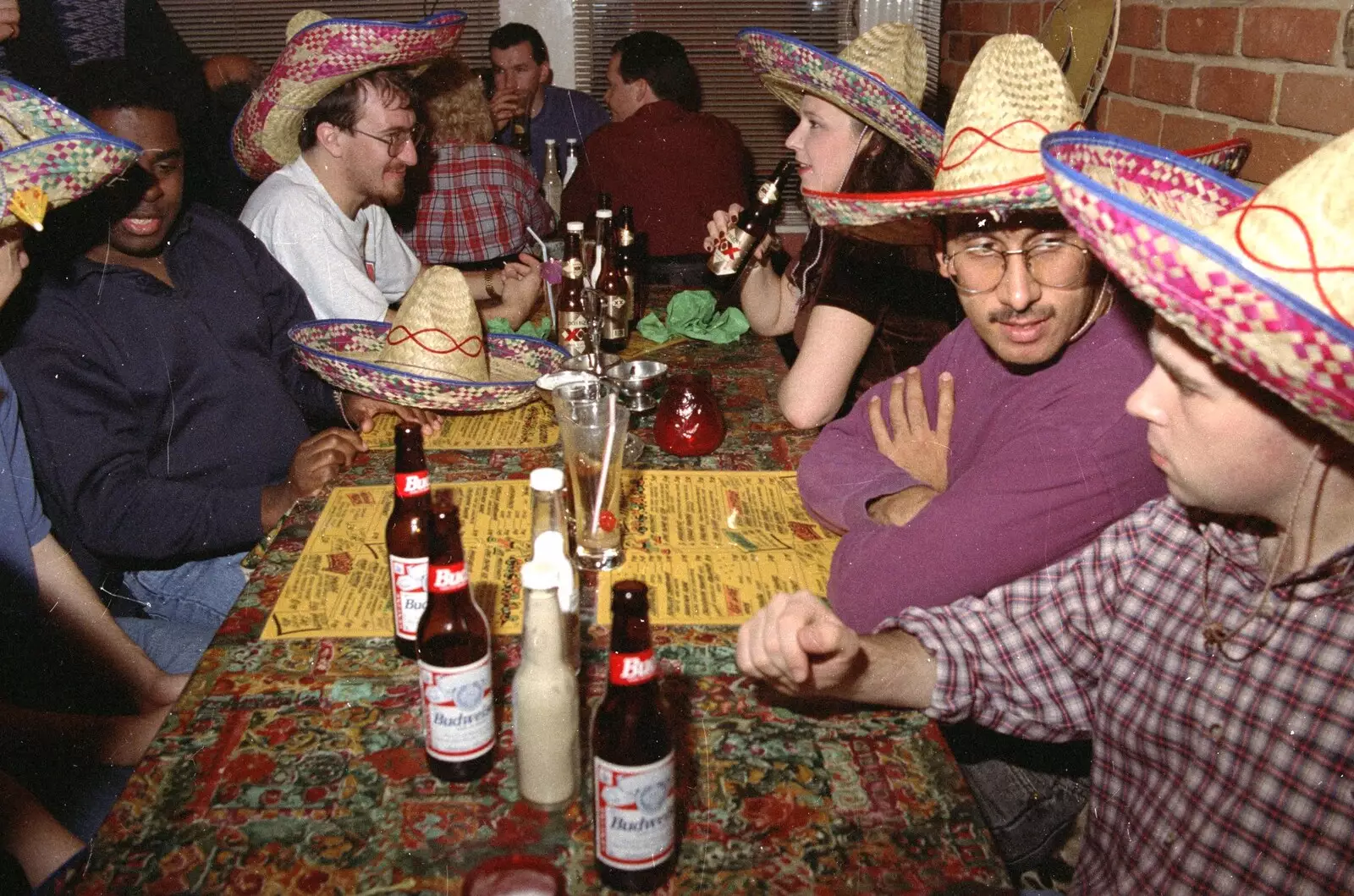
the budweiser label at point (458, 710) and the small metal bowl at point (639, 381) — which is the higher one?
the budweiser label at point (458, 710)

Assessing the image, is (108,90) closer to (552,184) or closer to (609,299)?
(609,299)

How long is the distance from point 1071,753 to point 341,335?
1.86 metres

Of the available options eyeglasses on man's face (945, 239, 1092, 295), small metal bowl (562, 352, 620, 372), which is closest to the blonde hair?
small metal bowl (562, 352, 620, 372)

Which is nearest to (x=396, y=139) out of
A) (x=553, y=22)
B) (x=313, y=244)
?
(x=313, y=244)

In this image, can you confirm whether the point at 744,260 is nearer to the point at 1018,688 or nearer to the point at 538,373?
the point at 538,373

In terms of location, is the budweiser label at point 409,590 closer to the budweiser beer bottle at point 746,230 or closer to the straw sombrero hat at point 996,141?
the straw sombrero hat at point 996,141

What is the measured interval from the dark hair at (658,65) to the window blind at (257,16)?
5.19 feet

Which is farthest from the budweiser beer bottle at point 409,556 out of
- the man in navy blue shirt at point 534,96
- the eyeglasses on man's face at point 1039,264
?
the man in navy blue shirt at point 534,96

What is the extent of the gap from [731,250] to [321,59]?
4.09 feet

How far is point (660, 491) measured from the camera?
1.71m

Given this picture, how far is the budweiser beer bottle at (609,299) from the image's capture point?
2.48 meters

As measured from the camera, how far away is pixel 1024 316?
1.41 m

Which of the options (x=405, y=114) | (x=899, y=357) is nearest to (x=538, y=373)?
(x=899, y=357)

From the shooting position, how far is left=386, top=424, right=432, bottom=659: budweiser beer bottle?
1188mm
